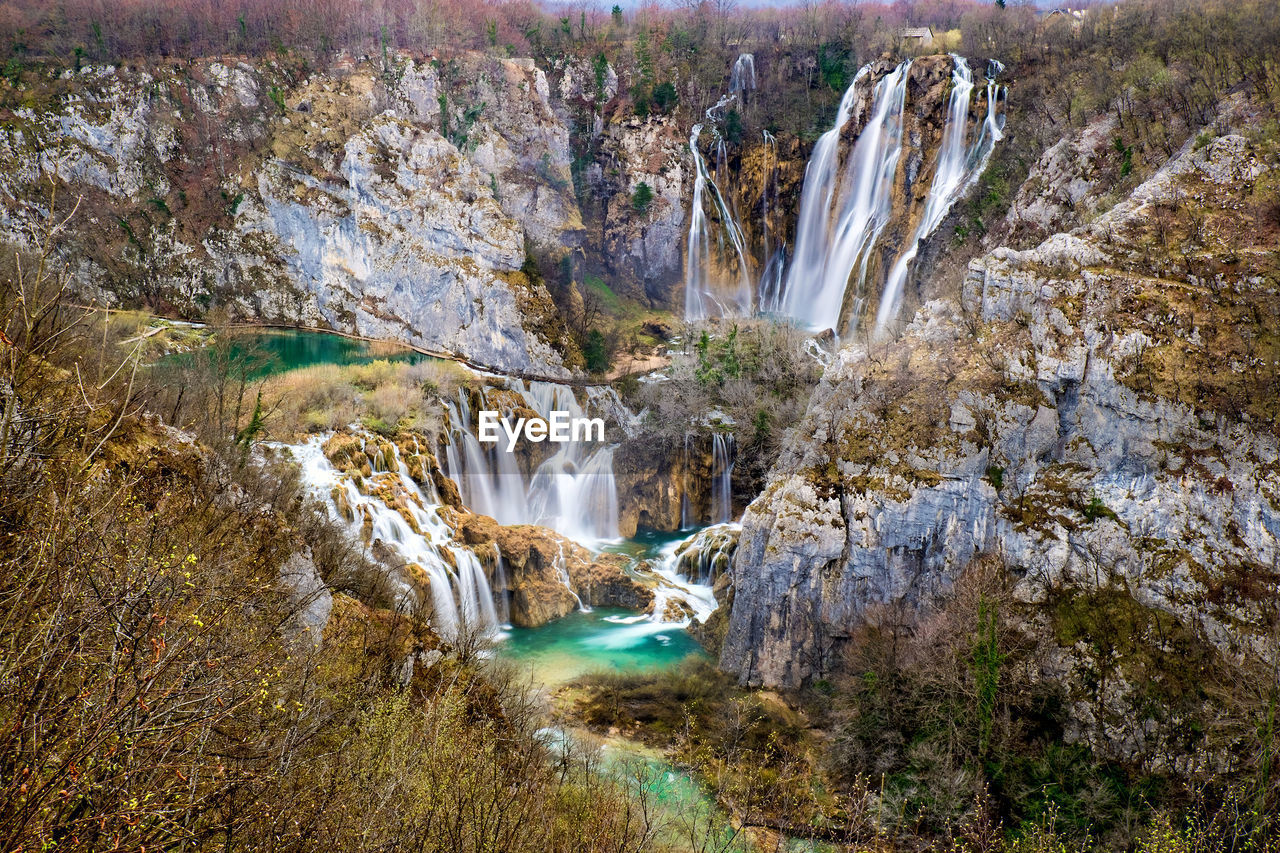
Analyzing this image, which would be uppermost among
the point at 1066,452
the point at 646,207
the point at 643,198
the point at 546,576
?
the point at 643,198

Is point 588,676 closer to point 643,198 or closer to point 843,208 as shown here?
point 843,208

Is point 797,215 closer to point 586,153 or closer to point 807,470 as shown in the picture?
point 586,153

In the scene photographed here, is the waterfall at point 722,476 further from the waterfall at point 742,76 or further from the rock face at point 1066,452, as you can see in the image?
the waterfall at point 742,76

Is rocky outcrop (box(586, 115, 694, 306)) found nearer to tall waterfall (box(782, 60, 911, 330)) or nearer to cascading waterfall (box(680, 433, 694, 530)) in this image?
tall waterfall (box(782, 60, 911, 330))

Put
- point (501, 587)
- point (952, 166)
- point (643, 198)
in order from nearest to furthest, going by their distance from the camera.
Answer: point (501, 587) → point (952, 166) → point (643, 198)

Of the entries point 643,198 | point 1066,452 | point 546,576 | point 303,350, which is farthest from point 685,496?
point 643,198

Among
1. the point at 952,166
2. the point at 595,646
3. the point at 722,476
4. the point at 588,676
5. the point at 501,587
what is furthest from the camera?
the point at 952,166

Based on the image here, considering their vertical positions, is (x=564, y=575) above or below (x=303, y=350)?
below
